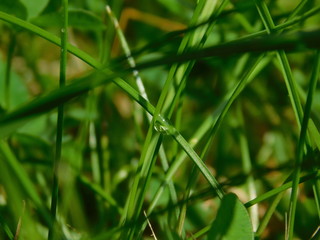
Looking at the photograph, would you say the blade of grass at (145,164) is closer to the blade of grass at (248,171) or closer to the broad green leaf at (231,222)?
the broad green leaf at (231,222)

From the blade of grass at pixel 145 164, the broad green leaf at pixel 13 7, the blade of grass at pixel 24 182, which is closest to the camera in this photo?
the blade of grass at pixel 24 182

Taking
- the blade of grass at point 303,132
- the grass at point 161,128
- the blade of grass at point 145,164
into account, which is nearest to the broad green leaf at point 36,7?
the grass at point 161,128

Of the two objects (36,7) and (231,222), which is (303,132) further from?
(36,7)

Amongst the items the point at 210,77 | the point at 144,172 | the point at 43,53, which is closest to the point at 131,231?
the point at 144,172

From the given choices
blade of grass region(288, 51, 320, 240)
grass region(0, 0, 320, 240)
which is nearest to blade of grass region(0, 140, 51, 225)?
grass region(0, 0, 320, 240)

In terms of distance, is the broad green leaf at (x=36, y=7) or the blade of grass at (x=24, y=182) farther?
the broad green leaf at (x=36, y=7)

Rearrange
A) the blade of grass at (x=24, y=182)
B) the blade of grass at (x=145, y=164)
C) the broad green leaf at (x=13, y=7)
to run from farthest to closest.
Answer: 1. the broad green leaf at (x=13, y=7)
2. the blade of grass at (x=145, y=164)
3. the blade of grass at (x=24, y=182)

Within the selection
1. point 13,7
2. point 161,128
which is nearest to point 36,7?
point 13,7
